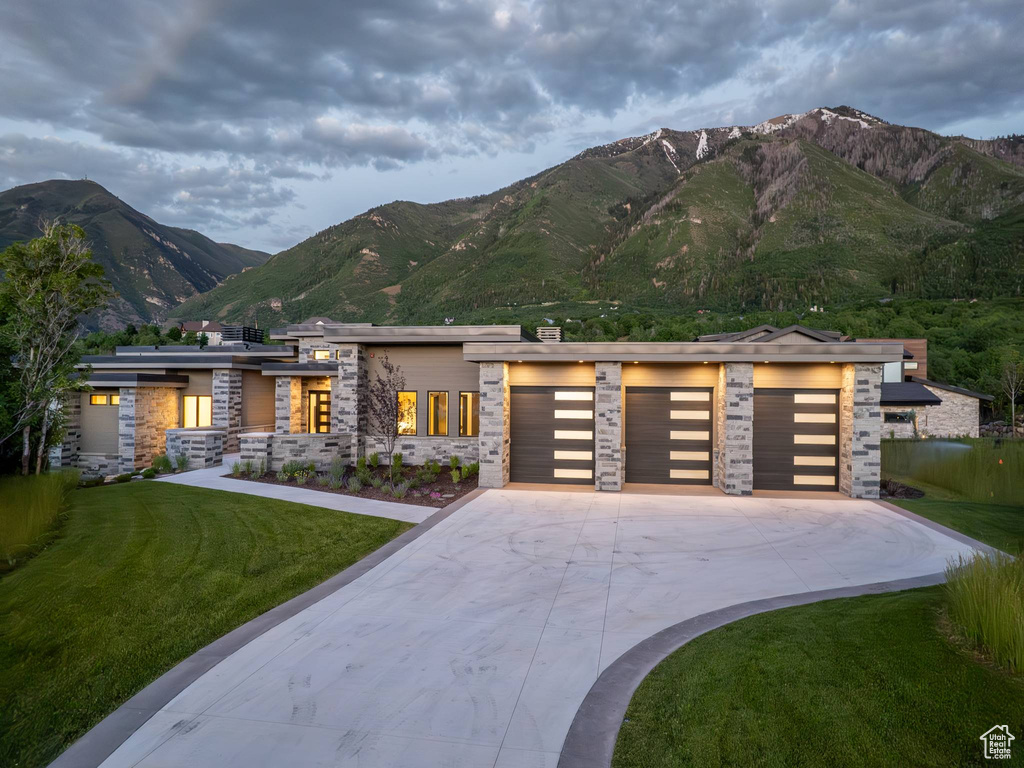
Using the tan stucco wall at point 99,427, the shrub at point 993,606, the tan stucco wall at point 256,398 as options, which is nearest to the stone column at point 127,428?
the tan stucco wall at point 99,427

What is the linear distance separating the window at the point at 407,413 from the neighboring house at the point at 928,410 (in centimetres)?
2707

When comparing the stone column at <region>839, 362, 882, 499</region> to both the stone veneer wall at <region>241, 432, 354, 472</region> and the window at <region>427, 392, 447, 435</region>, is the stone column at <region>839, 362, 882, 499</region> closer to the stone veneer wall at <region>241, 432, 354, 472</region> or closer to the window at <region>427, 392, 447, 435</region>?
the window at <region>427, 392, 447, 435</region>

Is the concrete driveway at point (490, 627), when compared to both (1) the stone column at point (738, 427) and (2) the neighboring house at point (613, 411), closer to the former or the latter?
(1) the stone column at point (738, 427)

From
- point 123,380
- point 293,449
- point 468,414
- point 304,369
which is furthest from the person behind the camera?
point 304,369

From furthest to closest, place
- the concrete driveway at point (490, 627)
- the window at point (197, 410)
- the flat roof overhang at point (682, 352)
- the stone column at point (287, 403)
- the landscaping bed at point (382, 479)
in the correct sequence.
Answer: the window at point (197, 410) < the stone column at point (287, 403) < the landscaping bed at point (382, 479) < the flat roof overhang at point (682, 352) < the concrete driveway at point (490, 627)

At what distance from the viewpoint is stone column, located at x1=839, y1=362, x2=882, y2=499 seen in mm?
13133

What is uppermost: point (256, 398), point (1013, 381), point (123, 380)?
point (1013, 381)

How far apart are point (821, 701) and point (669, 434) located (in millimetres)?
10539

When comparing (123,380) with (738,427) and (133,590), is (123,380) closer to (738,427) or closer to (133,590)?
(133,590)

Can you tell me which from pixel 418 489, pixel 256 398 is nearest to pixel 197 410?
pixel 256 398

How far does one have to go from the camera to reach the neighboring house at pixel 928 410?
98.5 feet

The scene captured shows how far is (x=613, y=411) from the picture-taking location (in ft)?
46.3

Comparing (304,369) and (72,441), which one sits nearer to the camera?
(72,441)

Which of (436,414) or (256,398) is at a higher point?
(256,398)
